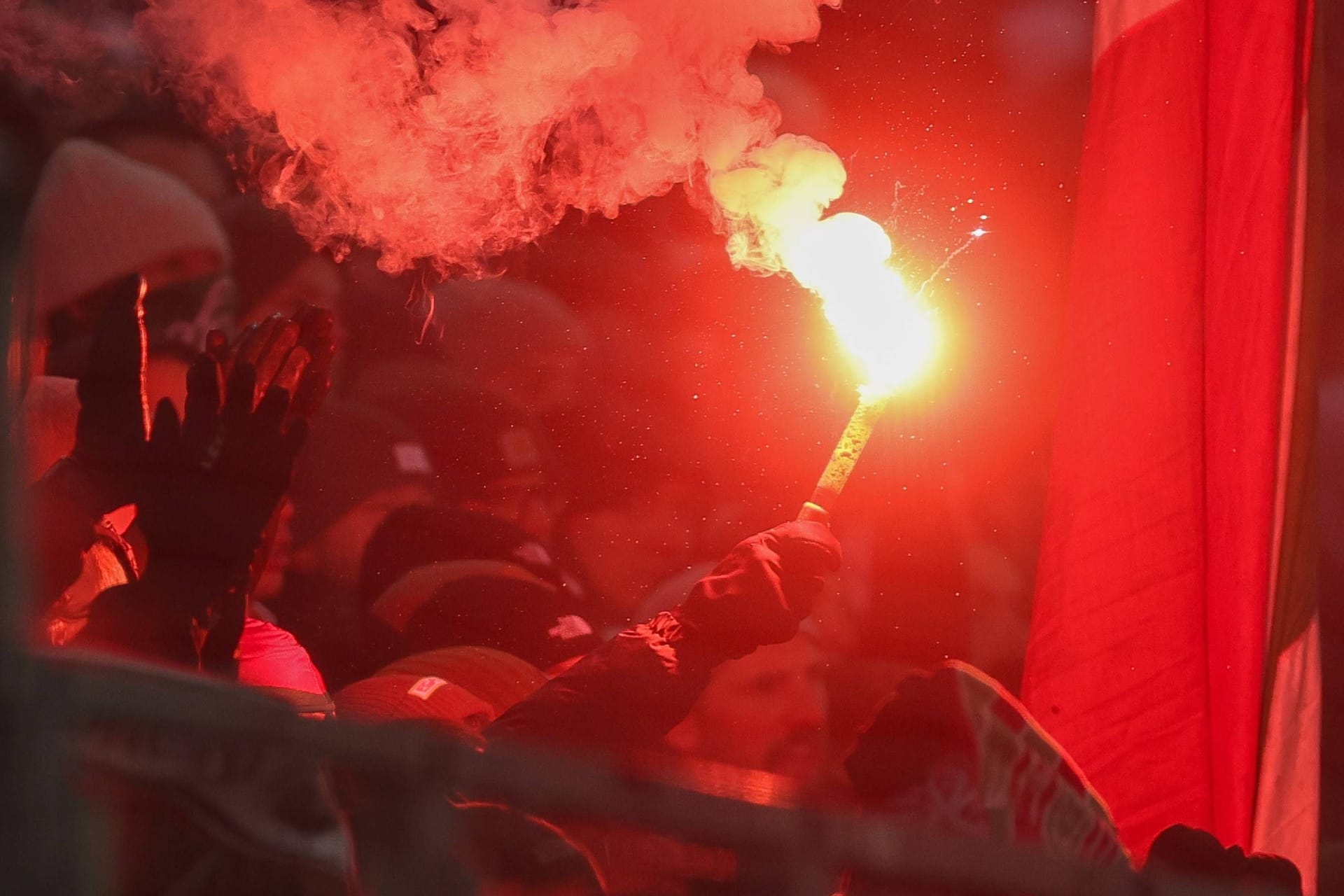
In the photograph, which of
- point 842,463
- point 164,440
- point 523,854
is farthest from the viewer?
point 842,463

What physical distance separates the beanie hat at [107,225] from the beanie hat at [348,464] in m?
0.48

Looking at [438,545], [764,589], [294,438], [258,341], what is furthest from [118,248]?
[764,589]

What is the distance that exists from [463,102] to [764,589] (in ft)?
4.39

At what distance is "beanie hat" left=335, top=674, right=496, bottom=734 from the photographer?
222 cm

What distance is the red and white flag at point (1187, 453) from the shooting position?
2.54m

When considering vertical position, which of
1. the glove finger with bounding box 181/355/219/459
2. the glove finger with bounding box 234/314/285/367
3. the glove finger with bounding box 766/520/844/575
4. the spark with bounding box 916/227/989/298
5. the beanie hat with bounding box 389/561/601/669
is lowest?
the beanie hat with bounding box 389/561/601/669

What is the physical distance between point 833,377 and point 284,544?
139 cm

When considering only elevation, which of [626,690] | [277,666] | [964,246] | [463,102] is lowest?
[277,666]

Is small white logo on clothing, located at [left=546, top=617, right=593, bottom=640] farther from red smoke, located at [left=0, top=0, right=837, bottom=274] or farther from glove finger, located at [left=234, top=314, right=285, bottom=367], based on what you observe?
glove finger, located at [left=234, top=314, right=285, bottom=367]

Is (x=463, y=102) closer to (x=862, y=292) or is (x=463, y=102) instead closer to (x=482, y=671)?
(x=862, y=292)

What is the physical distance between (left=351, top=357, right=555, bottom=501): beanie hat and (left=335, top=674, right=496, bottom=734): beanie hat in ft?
1.90

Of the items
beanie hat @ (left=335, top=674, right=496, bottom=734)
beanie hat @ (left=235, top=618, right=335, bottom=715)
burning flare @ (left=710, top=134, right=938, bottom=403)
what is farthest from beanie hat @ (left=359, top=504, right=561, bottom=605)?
burning flare @ (left=710, top=134, right=938, bottom=403)

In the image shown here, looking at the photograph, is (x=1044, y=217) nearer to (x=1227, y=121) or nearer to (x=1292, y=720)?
(x=1227, y=121)

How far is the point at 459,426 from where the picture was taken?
2.86 metres
